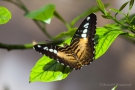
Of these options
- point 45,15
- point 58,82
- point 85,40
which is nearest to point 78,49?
point 85,40

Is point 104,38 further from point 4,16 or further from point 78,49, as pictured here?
point 4,16

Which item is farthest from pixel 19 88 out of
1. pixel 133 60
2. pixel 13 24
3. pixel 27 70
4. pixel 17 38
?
pixel 133 60

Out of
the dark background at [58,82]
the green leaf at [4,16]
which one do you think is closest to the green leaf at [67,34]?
the green leaf at [4,16]

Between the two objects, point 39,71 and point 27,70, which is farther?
point 27,70

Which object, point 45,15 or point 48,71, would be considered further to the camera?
point 45,15

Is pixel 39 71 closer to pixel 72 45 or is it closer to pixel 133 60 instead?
pixel 72 45

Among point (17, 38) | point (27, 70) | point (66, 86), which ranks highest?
point (17, 38)
